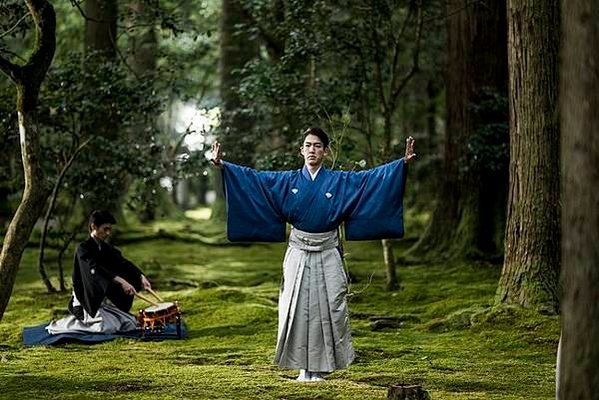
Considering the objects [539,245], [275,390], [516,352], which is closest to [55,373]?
[275,390]

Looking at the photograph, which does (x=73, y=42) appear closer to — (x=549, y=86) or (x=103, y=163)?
(x=103, y=163)

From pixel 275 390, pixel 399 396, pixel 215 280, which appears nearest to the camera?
pixel 399 396

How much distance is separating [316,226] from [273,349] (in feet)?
6.98

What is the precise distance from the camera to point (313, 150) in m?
7.60

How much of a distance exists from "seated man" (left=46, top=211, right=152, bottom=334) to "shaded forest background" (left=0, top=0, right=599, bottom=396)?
1.33m

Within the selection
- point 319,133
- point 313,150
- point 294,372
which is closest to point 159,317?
point 294,372

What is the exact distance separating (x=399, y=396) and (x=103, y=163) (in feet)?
28.1

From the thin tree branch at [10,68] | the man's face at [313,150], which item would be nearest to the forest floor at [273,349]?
the man's face at [313,150]

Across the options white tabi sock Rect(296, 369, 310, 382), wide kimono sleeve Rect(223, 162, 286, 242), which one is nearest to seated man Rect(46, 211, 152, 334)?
wide kimono sleeve Rect(223, 162, 286, 242)

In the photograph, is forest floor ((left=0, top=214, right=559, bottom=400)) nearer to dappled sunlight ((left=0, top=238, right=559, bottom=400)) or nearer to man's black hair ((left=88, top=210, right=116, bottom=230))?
dappled sunlight ((left=0, top=238, right=559, bottom=400))

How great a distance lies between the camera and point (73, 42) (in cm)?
2205

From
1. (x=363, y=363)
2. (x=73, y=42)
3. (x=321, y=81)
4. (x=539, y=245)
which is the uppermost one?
(x=73, y=42)

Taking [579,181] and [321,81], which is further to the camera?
[321,81]

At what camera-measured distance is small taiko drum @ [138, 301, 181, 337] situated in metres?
9.95
